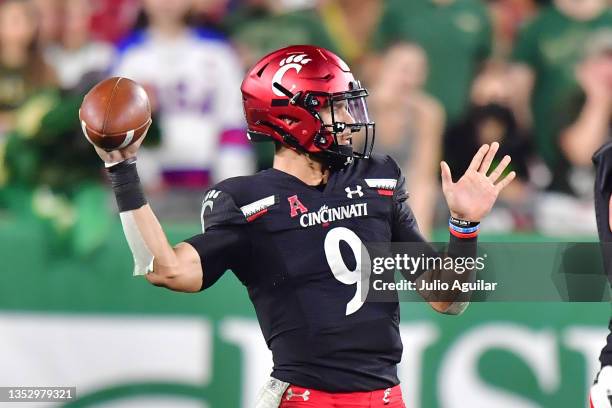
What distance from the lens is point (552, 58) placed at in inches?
301

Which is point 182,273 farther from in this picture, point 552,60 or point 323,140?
point 552,60

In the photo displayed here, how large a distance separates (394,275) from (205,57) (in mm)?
3152

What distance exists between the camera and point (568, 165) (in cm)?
727

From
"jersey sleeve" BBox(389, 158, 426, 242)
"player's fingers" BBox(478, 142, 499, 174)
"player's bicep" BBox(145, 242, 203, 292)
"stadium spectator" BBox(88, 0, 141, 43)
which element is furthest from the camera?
"stadium spectator" BBox(88, 0, 141, 43)

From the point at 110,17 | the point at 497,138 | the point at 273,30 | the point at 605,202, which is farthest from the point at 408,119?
the point at 605,202

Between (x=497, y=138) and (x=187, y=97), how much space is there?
6.50 ft

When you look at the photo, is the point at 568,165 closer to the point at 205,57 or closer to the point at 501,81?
the point at 501,81

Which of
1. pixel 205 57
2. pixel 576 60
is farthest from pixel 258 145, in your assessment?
pixel 576 60

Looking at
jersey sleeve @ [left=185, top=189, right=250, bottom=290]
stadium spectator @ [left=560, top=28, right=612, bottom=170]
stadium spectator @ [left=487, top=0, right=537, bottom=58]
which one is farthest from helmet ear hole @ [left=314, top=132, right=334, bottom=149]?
stadium spectator @ [left=487, top=0, right=537, bottom=58]

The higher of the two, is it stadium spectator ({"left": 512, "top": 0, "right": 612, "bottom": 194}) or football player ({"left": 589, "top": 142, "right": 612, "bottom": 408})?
stadium spectator ({"left": 512, "top": 0, "right": 612, "bottom": 194})

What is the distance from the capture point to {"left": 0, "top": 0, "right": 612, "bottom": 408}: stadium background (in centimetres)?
642

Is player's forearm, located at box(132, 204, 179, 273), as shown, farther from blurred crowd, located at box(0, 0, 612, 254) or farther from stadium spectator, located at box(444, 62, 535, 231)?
stadium spectator, located at box(444, 62, 535, 231)

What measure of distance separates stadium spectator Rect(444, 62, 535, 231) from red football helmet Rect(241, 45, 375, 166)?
2.87m

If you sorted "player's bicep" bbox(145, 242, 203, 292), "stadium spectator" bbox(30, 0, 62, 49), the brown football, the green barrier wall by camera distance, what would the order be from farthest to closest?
1. "stadium spectator" bbox(30, 0, 62, 49)
2. the green barrier wall
3. "player's bicep" bbox(145, 242, 203, 292)
4. the brown football
